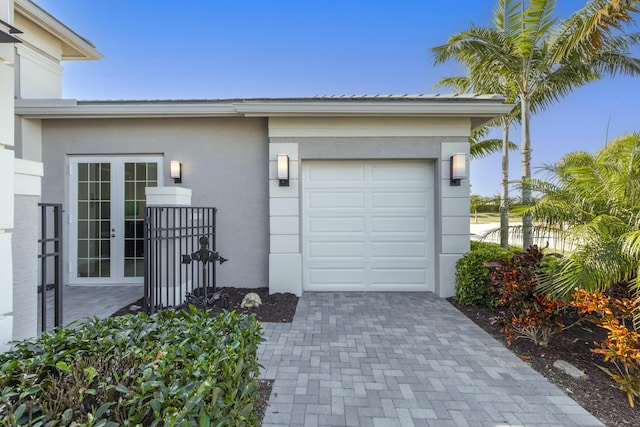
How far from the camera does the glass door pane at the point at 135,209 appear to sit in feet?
18.6

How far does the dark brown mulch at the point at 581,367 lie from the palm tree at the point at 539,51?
121 inches

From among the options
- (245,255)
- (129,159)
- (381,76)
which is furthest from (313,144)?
(381,76)

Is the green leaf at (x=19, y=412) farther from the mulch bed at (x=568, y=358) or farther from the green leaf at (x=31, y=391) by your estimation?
the mulch bed at (x=568, y=358)

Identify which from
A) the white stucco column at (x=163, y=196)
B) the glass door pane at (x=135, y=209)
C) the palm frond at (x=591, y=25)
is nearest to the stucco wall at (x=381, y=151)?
the white stucco column at (x=163, y=196)

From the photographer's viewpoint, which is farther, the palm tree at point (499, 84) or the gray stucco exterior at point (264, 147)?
the palm tree at point (499, 84)

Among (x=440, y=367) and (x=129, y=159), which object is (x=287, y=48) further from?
(x=440, y=367)

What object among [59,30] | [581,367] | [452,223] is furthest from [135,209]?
[581,367]

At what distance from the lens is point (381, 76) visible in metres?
10.5

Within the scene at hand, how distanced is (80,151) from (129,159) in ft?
2.92

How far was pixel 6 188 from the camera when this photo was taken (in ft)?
6.08

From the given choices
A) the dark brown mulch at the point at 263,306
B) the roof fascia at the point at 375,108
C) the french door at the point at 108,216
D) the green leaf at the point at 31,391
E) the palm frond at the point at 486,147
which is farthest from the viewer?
the palm frond at the point at 486,147

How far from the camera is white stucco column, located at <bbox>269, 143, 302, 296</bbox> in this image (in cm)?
529

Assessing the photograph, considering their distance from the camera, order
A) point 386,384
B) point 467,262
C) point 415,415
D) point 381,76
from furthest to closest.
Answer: point 381,76, point 467,262, point 386,384, point 415,415

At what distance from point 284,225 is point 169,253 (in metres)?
1.89
